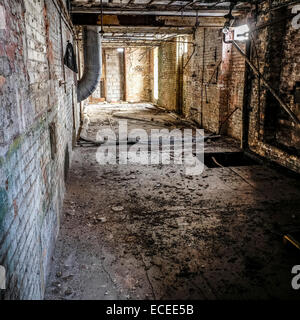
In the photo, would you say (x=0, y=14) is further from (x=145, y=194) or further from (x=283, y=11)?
(x=283, y=11)

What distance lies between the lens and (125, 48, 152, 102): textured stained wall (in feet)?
64.3

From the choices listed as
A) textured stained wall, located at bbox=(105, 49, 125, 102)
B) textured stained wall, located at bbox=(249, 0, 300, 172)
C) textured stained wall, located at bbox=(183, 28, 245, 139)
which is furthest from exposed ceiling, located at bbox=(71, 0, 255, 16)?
textured stained wall, located at bbox=(105, 49, 125, 102)

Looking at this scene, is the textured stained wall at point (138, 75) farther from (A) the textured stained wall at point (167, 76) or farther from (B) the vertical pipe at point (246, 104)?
(B) the vertical pipe at point (246, 104)

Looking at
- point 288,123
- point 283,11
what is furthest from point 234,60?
point 288,123

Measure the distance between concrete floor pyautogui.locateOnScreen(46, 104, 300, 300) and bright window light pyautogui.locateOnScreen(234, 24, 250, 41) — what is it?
301 cm

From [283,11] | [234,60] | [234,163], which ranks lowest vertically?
[234,163]

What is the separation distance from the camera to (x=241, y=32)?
654 centimetres

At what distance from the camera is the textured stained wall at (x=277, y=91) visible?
17.8 ft

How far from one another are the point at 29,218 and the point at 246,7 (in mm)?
6652

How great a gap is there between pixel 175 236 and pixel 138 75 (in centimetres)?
1799

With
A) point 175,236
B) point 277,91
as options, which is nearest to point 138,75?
point 277,91

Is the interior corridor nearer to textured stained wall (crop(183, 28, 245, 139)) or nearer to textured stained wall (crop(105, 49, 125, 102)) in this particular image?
textured stained wall (crop(183, 28, 245, 139))

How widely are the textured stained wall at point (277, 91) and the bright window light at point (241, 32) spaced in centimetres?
25

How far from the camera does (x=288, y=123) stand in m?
5.74
